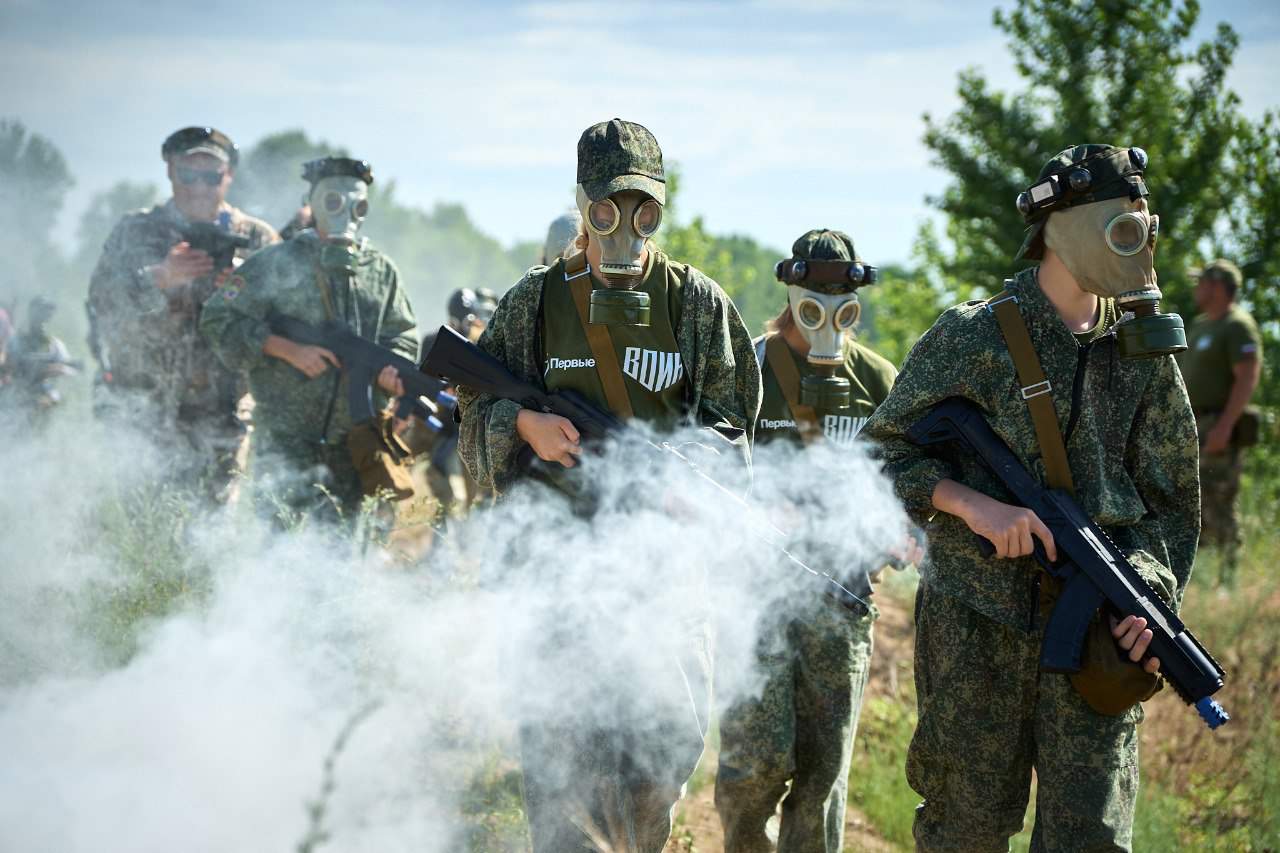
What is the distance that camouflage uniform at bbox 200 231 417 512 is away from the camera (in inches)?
236

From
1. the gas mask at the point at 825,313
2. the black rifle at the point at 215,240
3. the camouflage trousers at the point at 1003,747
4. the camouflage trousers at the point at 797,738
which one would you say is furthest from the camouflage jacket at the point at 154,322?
the camouflage trousers at the point at 1003,747

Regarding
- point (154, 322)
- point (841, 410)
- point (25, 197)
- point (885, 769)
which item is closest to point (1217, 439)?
point (885, 769)

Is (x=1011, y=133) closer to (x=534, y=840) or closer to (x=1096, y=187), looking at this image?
(x=1096, y=187)

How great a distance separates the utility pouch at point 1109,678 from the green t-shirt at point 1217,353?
7168 mm

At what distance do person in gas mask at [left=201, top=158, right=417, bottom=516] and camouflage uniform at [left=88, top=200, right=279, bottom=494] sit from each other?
88 centimetres

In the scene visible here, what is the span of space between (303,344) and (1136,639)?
4378 mm

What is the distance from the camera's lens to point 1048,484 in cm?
338

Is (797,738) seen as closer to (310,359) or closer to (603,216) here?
(603,216)

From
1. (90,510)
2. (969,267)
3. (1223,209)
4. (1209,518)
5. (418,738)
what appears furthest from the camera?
(969,267)

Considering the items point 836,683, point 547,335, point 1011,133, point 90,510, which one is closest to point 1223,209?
point 1011,133

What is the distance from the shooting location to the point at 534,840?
3553mm

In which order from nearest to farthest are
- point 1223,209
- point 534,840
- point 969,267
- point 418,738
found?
1. point 534,840
2. point 418,738
3. point 1223,209
4. point 969,267

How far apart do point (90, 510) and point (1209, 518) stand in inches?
362

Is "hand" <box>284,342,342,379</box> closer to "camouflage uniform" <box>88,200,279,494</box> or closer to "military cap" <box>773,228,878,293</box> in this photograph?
"camouflage uniform" <box>88,200,279,494</box>
